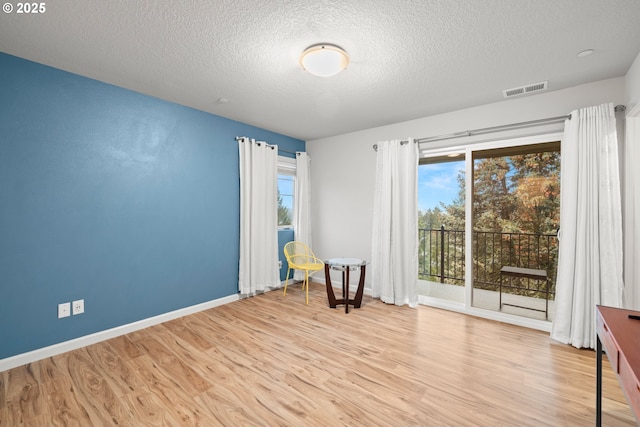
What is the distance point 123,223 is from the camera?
293cm

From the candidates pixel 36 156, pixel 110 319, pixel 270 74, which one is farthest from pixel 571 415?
pixel 36 156

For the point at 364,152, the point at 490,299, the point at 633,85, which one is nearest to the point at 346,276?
the point at 364,152

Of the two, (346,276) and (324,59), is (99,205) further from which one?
(346,276)

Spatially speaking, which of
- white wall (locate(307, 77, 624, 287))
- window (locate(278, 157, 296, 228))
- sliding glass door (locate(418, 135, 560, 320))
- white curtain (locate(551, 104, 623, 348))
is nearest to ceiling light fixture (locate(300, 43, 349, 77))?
white wall (locate(307, 77, 624, 287))

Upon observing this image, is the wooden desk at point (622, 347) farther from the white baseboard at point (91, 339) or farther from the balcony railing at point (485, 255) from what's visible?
the white baseboard at point (91, 339)

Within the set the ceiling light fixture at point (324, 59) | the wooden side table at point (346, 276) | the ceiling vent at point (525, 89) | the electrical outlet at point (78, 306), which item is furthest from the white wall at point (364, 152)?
the electrical outlet at point (78, 306)

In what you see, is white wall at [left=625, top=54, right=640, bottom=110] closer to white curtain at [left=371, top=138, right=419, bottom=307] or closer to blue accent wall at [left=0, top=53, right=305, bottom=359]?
white curtain at [left=371, top=138, right=419, bottom=307]

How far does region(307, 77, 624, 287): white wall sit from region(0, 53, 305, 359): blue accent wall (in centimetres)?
173

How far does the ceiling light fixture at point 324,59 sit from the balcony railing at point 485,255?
8.87 feet

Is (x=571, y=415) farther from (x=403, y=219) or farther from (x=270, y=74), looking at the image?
(x=270, y=74)

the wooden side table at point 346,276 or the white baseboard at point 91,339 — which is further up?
the wooden side table at point 346,276

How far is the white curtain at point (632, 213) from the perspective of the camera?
7.91 feet

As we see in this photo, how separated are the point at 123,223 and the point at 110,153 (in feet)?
2.38

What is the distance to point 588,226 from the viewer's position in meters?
2.62
